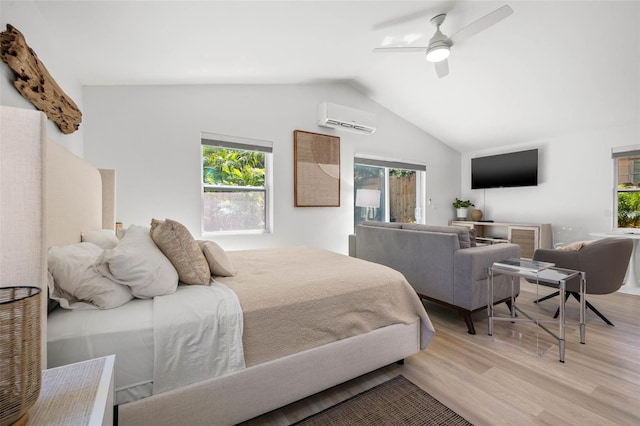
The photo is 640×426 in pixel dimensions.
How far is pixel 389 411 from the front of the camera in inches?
59.6

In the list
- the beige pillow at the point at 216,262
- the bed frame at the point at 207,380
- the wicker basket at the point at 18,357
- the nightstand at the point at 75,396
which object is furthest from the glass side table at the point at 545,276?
the wicker basket at the point at 18,357

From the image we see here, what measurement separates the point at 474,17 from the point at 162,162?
357 centimetres

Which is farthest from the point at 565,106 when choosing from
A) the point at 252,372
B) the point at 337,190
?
the point at 252,372

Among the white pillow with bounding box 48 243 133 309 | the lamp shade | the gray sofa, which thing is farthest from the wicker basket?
the lamp shade

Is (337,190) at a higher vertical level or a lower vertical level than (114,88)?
lower

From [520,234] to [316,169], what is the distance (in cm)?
354

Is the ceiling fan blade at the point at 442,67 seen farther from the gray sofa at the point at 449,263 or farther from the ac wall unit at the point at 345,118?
the gray sofa at the point at 449,263

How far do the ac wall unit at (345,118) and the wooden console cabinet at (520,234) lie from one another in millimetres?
2241

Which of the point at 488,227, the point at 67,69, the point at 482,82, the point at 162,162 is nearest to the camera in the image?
the point at 67,69

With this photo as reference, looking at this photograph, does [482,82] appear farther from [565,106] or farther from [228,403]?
[228,403]

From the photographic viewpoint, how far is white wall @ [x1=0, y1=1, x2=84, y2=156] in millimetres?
1389

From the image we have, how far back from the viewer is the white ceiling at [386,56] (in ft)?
6.84

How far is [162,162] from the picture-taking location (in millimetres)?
3145

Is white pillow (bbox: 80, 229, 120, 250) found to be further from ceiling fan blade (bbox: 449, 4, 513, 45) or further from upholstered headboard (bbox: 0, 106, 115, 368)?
ceiling fan blade (bbox: 449, 4, 513, 45)
